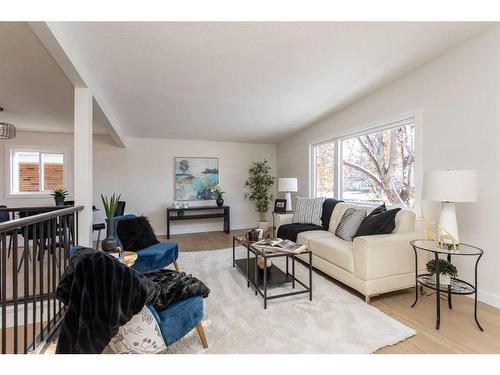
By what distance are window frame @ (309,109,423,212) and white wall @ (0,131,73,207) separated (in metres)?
5.16

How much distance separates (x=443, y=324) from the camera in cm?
191

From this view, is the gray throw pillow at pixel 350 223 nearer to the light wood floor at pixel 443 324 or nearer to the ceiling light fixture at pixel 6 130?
the light wood floor at pixel 443 324

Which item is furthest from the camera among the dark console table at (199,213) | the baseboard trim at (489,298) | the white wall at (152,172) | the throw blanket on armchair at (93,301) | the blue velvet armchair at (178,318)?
the dark console table at (199,213)

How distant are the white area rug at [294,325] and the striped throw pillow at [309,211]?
4.42 feet

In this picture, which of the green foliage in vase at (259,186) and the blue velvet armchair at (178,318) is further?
the green foliage in vase at (259,186)

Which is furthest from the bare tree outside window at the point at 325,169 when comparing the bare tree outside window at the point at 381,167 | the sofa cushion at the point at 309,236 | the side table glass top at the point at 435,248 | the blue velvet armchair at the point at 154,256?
the blue velvet armchair at the point at 154,256

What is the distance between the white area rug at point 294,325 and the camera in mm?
1651

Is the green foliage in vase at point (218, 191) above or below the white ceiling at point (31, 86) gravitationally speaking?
below

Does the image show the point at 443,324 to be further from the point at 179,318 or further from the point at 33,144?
the point at 33,144

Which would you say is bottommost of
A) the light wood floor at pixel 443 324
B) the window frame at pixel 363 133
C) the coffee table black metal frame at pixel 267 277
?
the light wood floor at pixel 443 324

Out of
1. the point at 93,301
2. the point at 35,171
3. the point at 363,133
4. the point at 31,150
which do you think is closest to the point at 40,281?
the point at 93,301

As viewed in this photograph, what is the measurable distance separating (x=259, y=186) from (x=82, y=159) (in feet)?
Result: 13.1
